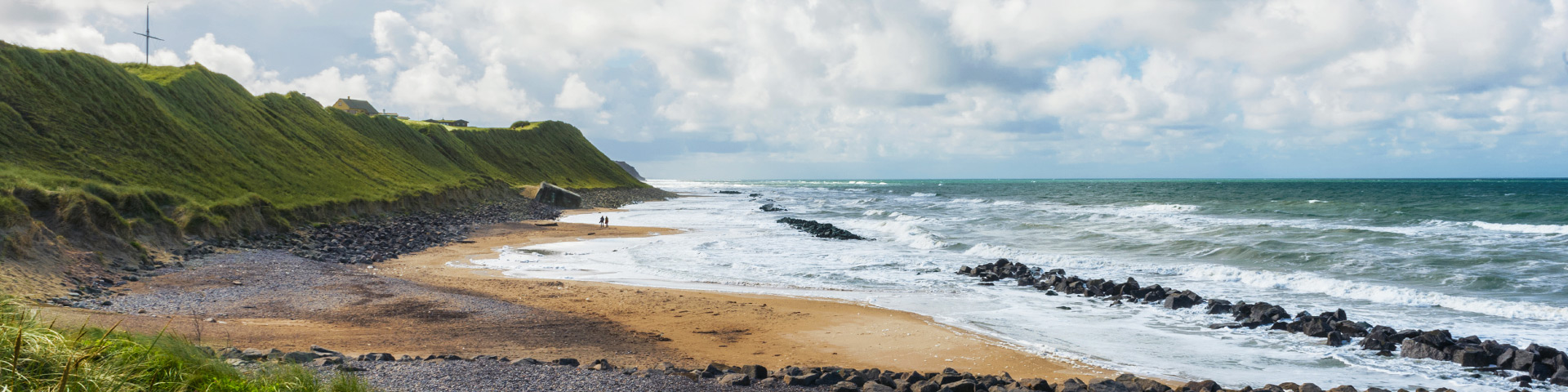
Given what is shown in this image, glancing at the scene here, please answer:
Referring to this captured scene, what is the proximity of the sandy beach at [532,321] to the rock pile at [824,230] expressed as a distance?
16396 mm

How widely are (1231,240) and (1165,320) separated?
47.3 ft

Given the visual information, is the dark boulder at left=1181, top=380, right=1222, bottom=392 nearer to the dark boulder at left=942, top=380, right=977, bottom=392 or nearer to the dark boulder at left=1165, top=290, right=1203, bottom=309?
the dark boulder at left=942, top=380, right=977, bottom=392

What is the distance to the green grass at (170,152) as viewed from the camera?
57.0 ft

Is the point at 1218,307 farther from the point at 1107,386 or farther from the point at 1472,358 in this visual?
the point at 1107,386

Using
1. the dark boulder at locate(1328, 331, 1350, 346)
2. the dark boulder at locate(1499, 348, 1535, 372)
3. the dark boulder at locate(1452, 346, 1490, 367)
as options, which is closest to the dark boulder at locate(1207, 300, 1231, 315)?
the dark boulder at locate(1328, 331, 1350, 346)

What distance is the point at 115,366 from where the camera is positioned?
196 inches

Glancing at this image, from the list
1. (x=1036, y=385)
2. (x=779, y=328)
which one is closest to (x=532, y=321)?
(x=779, y=328)

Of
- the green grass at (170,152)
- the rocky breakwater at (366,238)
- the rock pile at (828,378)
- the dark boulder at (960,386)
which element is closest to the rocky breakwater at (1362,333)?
the rock pile at (828,378)

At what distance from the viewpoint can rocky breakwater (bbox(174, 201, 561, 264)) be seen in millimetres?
19156

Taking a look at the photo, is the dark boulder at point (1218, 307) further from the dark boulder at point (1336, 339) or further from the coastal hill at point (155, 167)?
the coastal hill at point (155, 167)

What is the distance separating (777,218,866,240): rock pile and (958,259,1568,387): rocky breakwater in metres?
14.2

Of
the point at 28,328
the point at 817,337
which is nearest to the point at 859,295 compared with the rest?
the point at 817,337

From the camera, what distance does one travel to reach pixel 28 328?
5.02m

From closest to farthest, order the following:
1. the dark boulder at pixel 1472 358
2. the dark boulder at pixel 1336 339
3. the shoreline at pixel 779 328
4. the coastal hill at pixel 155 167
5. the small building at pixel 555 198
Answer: the dark boulder at pixel 1472 358, the shoreline at pixel 779 328, the dark boulder at pixel 1336 339, the coastal hill at pixel 155 167, the small building at pixel 555 198
